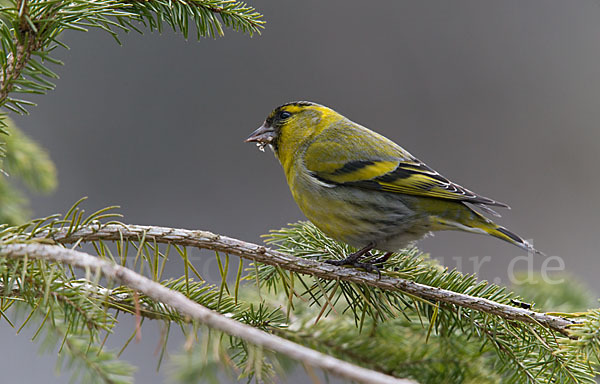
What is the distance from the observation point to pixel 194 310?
938 mm

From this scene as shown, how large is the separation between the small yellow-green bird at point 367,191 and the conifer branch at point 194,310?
3.78 feet

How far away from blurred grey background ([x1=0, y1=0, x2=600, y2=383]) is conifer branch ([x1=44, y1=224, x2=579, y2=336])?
2.54 meters

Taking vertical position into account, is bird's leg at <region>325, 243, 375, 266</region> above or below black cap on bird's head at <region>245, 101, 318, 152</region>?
below

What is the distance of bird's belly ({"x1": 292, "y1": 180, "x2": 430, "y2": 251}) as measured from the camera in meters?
2.35

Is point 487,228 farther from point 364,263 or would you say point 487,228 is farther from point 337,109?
point 337,109

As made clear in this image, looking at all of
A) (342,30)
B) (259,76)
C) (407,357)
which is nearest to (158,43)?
(259,76)

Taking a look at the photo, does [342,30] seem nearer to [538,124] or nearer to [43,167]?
[538,124]

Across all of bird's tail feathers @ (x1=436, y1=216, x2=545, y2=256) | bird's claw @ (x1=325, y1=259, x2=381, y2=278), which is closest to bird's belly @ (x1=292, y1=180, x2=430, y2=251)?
bird's tail feathers @ (x1=436, y1=216, x2=545, y2=256)

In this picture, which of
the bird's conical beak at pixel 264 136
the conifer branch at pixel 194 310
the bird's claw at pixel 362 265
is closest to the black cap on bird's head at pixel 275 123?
the bird's conical beak at pixel 264 136

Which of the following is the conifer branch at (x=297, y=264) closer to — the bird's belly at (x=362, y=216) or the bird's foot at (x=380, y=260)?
the bird's foot at (x=380, y=260)

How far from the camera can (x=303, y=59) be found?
548 cm

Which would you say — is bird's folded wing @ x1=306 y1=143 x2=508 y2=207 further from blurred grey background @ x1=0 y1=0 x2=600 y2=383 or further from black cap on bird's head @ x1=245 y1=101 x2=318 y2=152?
blurred grey background @ x1=0 y1=0 x2=600 y2=383

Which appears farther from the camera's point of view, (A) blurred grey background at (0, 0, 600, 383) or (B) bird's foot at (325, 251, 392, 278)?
(A) blurred grey background at (0, 0, 600, 383)

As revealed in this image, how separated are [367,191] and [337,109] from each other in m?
2.86
